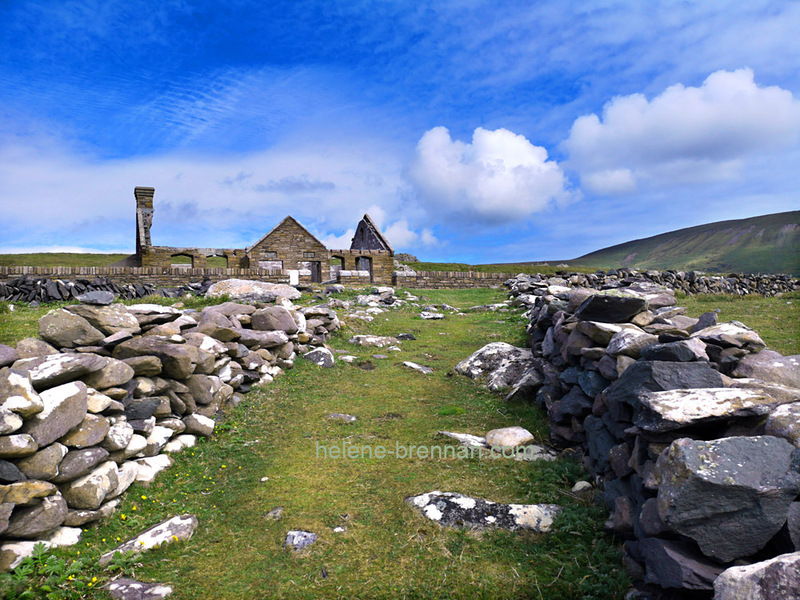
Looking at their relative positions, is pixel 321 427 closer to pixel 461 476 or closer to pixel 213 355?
pixel 213 355

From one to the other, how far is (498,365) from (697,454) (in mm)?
6751

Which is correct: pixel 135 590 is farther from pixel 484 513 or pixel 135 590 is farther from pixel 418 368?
pixel 418 368

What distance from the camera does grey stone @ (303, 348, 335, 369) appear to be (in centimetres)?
1095

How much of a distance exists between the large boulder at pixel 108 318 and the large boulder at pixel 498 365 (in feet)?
21.0

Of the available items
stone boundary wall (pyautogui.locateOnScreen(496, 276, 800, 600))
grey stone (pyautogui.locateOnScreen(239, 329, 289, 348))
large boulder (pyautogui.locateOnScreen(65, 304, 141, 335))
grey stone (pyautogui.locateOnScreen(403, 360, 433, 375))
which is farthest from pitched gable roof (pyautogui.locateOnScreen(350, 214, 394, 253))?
stone boundary wall (pyautogui.locateOnScreen(496, 276, 800, 600))

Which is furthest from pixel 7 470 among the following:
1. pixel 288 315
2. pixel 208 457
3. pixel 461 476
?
pixel 288 315

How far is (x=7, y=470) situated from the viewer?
4.14 meters

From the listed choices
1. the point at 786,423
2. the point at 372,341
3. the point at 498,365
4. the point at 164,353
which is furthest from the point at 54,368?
the point at 372,341

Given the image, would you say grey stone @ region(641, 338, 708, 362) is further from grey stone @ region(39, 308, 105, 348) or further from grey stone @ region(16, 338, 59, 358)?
grey stone @ region(39, 308, 105, 348)

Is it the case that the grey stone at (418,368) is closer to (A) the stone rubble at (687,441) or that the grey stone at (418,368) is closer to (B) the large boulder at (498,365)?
(B) the large boulder at (498,365)

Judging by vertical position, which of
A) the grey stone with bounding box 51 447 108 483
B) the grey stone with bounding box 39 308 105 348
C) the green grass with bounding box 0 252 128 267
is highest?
the green grass with bounding box 0 252 128 267

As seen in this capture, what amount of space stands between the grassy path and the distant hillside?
12909 cm

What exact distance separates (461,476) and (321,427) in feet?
9.12

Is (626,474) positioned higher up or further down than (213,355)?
further down
